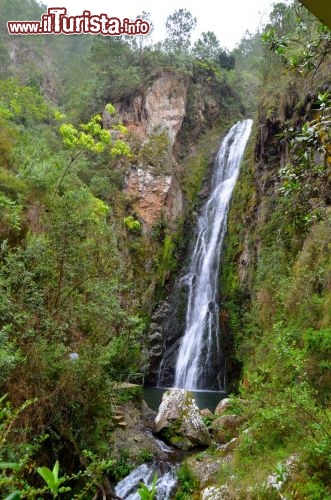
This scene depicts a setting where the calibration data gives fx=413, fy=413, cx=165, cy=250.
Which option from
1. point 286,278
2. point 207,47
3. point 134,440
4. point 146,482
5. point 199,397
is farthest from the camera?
point 207,47

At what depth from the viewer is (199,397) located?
47.1 feet

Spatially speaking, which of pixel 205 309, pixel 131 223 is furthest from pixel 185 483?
pixel 205 309

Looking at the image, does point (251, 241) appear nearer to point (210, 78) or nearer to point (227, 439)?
point (227, 439)

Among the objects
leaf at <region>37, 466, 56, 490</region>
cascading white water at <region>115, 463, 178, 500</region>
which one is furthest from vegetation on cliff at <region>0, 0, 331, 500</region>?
cascading white water at <region>115, 463, 178, 500</region>

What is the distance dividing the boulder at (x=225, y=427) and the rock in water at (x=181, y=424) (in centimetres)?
23

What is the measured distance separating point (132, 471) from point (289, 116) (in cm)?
1314

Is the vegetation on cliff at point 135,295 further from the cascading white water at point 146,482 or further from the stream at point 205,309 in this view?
the stream at point 205,309

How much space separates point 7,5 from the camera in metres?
40.4

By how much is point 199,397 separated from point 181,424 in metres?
5.37

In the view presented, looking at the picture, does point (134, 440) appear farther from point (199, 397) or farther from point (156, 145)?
point (156, 145)

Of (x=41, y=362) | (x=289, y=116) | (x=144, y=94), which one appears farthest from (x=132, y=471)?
(x=144, y=94)

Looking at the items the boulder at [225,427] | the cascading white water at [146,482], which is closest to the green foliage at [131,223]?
the boulder at [225,427]

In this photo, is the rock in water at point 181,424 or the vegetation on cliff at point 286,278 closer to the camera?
the vegetation on cliff at point 286,278

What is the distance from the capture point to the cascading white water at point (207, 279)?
16906 mm
